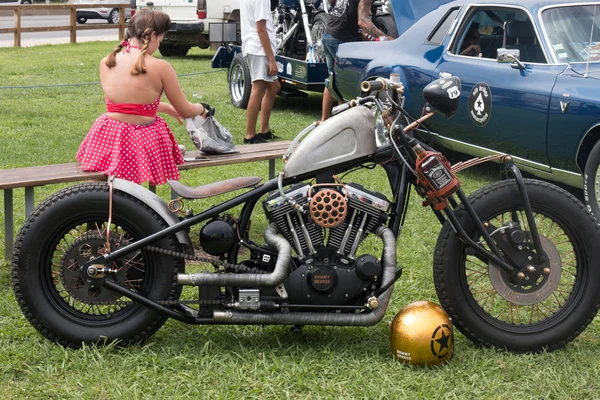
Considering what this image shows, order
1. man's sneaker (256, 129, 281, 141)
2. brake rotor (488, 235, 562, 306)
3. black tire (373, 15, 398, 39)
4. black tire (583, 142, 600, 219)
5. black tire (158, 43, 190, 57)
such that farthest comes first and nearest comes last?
black tire (158, 43, 190, 57)
black tire (373, 15, 398, 39)
man's sneaker (256, 129, 281, 141)
black tire (583, 142, 600, 219)
brake rotor (488, 235, 562, 306)

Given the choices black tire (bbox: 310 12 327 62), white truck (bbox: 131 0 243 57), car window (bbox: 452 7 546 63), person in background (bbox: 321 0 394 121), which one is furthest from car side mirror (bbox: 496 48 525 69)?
white truck (bbox: 131 0 243 57)

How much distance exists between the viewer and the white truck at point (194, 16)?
18875 mm

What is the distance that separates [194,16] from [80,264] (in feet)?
51.0

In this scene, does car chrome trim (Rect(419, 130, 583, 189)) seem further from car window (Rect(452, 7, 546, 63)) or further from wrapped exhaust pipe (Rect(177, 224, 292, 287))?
wrapped exhaust pipe (Rect(177, 224, 292, 287))

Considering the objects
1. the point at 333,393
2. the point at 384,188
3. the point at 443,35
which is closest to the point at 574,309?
the point at 333,393

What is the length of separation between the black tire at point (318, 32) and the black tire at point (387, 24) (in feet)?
2.24

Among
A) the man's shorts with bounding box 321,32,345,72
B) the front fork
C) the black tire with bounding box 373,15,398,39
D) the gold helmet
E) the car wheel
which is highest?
the black tire with bounding box 373,15,398,39

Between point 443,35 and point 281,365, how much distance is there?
5.00 m

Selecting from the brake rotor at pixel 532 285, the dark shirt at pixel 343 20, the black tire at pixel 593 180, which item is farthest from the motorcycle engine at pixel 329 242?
the dark shirt at pixel 343 20

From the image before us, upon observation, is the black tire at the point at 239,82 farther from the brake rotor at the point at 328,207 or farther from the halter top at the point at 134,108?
the brake rotor at the point at 328,207

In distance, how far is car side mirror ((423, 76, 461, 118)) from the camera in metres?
4.20

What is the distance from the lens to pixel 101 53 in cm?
2027

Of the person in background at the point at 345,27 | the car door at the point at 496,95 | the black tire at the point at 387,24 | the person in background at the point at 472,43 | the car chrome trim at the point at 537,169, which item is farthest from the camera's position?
the black tire at the point at 387,24

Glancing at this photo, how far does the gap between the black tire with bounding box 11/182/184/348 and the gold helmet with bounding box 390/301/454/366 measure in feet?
3.49
